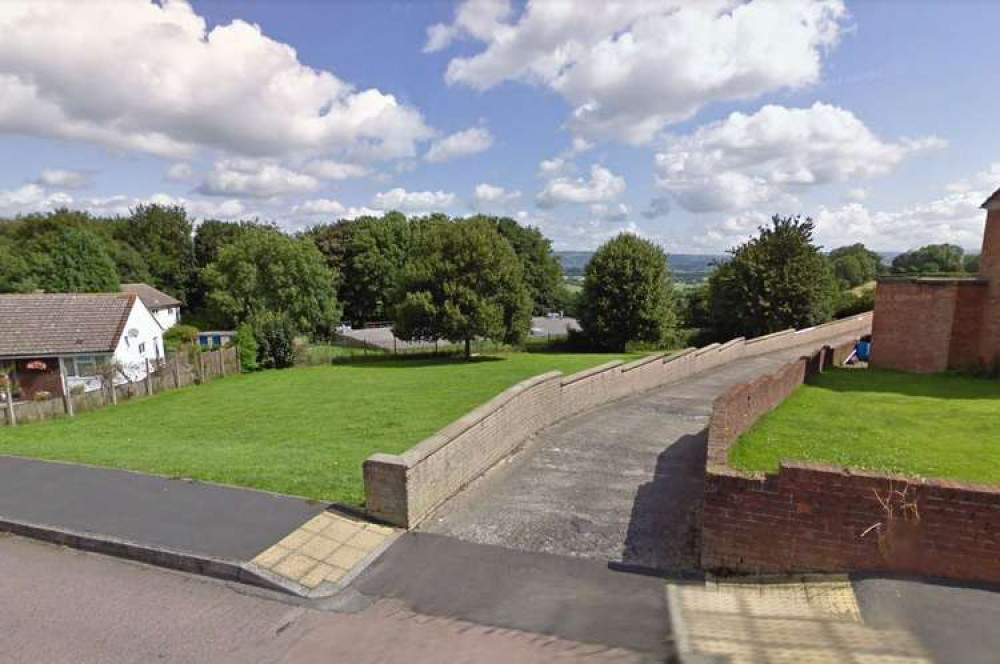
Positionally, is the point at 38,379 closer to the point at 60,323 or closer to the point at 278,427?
the point at 60,323

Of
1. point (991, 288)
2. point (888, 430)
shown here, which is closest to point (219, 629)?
point (888, 430)

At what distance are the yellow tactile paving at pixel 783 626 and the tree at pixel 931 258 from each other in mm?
86862

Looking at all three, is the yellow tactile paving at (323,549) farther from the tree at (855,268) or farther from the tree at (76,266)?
the tree at (855,268)

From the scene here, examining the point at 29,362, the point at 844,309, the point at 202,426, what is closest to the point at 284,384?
the point at 202,426

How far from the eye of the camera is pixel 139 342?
2775 centimetres

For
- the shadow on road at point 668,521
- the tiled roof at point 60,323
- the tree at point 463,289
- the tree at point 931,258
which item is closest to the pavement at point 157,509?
the shadow on road at point 668,521

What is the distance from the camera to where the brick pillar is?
1508 centimetres

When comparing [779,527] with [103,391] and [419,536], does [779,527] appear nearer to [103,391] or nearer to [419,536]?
[419,536]

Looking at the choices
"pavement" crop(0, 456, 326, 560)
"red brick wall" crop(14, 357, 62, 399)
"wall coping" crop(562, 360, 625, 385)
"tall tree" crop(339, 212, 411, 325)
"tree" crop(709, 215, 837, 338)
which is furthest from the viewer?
"tall tree" crop(339, 212, 411, 325)

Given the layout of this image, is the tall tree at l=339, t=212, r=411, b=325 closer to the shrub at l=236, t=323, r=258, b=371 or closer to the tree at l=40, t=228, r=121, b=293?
the tree at l=40, t=228, r=121, b=293

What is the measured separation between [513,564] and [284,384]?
1824cm

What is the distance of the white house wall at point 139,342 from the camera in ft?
82.1

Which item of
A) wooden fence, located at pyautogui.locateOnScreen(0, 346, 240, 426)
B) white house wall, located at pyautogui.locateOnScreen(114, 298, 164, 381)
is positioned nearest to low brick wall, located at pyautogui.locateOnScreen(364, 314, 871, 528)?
wooden fence, located at pyautogui.locateOnScreen(0, 346, 240, 426)

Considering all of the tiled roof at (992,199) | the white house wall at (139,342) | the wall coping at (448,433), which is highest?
the tiled roof at (992,199)
